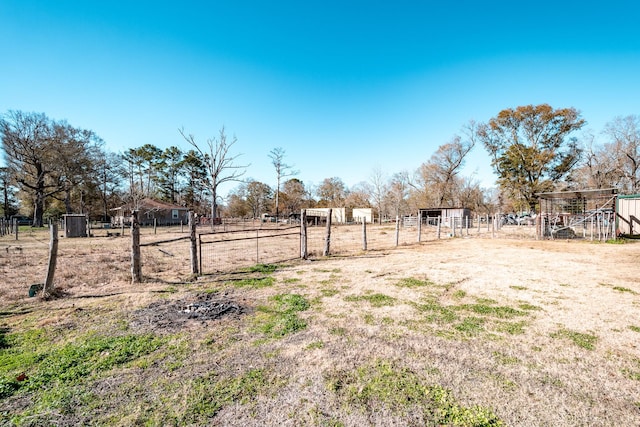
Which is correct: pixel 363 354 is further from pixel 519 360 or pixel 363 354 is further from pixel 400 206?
pixel 400 206

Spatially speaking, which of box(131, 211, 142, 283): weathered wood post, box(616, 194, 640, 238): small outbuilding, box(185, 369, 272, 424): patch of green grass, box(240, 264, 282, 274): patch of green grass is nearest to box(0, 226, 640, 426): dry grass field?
box(185, 369, 272, 424): patch of green grass

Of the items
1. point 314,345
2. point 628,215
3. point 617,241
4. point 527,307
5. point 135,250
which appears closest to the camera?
point 314,345

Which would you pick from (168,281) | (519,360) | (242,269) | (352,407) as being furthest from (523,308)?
(168,281)

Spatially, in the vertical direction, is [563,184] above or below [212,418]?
above

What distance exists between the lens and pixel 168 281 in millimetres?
7027

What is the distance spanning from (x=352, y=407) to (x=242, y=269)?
640cm

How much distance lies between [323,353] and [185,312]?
2796 millimetres

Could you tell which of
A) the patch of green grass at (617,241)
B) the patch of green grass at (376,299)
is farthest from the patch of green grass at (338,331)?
the patch of green grass at (617,241)

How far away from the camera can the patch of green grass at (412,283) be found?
6.66m

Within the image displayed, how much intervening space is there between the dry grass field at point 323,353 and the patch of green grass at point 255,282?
72 mm

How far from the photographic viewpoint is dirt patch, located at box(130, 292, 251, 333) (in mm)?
4402

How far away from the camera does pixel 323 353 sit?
139 inches

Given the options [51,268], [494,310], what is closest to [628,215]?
[494,310]

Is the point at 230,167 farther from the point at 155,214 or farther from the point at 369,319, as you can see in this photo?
the point at 369,319
